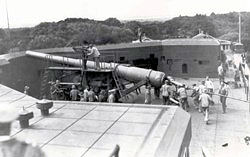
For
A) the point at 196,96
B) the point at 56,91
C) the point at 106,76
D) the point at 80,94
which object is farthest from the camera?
the point at 106,76

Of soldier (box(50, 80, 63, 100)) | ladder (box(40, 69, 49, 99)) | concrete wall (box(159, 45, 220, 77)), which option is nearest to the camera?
soldier (box(50, 80, 63, 100))

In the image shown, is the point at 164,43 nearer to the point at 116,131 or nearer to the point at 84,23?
Result: the point at 116,131

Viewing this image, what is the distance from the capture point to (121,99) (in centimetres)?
1500

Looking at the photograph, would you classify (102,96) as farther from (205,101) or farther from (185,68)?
(185,68)

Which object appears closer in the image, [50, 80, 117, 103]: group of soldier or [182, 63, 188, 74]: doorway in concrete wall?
[50, 80, 117, 103]: group of soldier

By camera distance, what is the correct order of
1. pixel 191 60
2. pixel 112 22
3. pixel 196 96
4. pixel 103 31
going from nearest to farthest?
pixel 196 96
pixel 191 60
pixel 103 31
pixel 112 22

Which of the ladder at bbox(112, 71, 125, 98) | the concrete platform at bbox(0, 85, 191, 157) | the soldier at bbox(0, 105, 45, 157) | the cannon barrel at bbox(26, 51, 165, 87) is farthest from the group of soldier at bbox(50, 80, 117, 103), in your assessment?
the soldier at bbox(0, 105, 45, 157)

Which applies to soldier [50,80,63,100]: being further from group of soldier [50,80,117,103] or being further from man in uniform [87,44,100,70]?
man in uniform [87,44,100,70]

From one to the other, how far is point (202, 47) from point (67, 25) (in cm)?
2257

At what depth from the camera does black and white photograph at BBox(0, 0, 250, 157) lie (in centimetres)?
488

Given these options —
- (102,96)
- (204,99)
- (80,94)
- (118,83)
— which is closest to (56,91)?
(80,94)

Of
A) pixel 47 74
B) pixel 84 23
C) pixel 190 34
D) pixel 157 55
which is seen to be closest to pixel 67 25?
pixel 84 23

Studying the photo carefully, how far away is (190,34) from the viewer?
44.6 m

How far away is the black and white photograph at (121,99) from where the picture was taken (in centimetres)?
488
